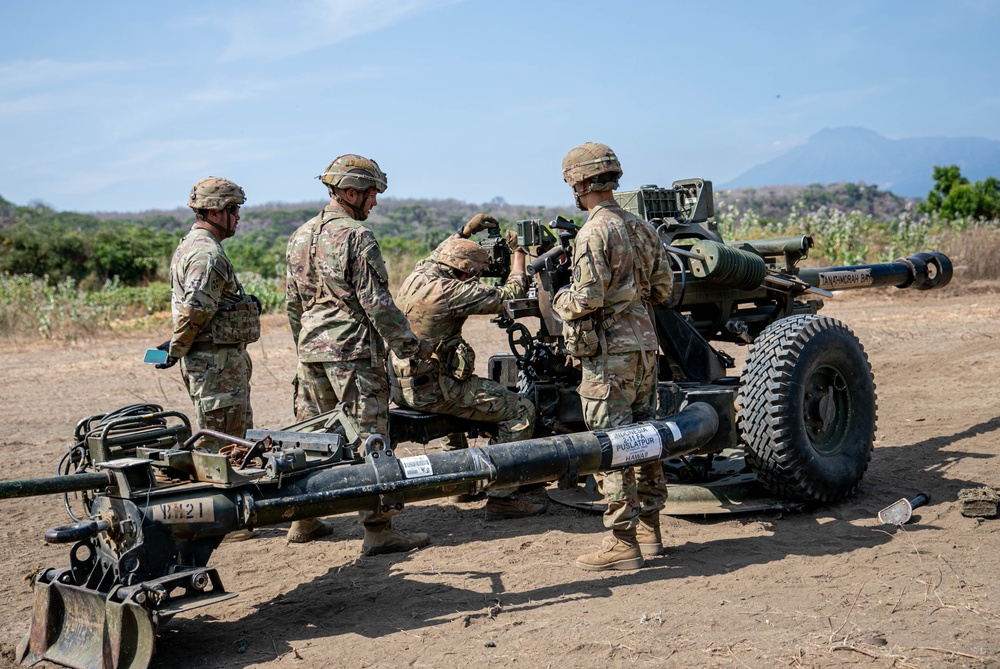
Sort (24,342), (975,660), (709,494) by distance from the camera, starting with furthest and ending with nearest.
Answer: (24,342) → (709,494) → (975,660)

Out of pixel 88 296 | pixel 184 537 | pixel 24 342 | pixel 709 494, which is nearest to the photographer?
pixel 184 537

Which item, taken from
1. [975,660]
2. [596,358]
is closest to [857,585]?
[975,660]

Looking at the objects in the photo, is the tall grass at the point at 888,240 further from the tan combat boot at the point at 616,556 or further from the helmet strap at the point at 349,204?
the tan combat boot at the point at 616,556

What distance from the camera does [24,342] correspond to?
1522 centimetres

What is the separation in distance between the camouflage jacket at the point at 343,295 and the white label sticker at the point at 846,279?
3.83 m

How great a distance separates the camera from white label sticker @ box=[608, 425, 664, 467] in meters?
4.91

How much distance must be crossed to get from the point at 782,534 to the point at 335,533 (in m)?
2.77

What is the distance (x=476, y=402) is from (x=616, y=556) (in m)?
1.43

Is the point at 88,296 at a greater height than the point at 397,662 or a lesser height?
greater

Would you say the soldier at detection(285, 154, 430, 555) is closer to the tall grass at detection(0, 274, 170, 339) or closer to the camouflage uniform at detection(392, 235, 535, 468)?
the camouflage uniform at detection(392, 235, 535, 468)

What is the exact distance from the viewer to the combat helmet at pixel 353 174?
5.62 metres

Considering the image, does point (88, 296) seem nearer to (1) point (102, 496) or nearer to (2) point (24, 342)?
(2) point (24, 342)

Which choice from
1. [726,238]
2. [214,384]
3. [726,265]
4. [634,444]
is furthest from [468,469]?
[726,238]

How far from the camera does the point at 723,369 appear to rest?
6.66 m
